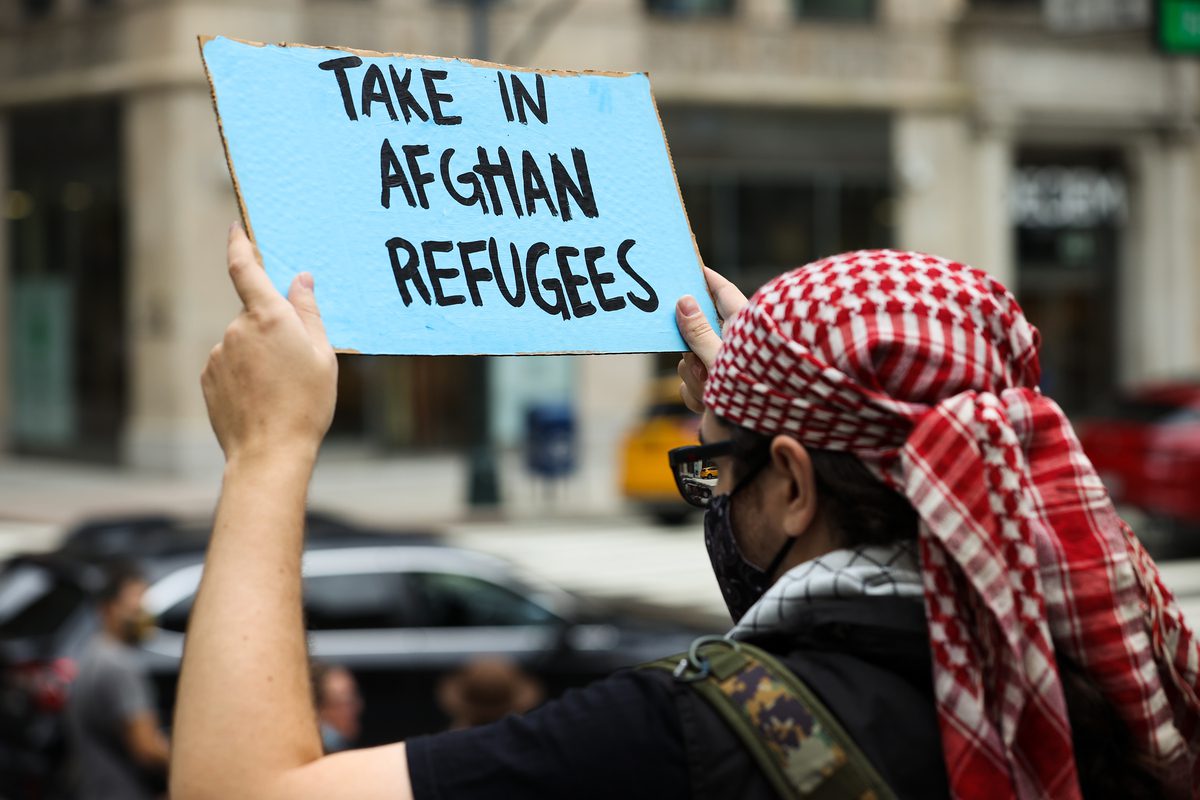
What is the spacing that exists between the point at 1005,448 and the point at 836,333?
22cm

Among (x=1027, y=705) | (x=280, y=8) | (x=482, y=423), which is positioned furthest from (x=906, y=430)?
(x=280, y=8)

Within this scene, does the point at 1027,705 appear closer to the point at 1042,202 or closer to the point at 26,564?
the point at 26,564

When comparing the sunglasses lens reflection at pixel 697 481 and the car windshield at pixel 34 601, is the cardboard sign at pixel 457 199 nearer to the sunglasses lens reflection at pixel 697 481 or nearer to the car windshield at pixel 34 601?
the sunglasses lens reflection at pixel 697 481

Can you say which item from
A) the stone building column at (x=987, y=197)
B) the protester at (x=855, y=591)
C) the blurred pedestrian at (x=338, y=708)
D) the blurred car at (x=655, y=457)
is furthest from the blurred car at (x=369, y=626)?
the stone building column at (x=987, y=197)

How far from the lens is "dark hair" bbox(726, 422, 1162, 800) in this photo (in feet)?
5.97

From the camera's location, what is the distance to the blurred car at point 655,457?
18203 mm

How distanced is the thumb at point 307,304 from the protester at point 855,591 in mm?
47

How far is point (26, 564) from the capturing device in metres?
8.34

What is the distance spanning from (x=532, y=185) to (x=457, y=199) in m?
0.12

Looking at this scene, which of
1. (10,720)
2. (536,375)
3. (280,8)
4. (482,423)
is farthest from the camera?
(536,375)

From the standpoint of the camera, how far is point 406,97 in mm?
2344

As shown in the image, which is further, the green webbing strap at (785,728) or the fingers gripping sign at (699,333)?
the fingers gripping sign at (699,333)

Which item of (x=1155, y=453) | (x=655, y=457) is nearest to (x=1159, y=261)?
(x=655, y=457)

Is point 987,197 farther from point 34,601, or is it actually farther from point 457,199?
point 457,199
